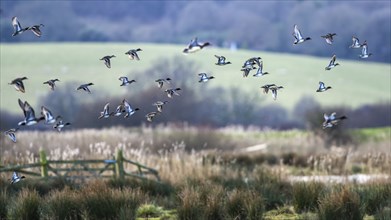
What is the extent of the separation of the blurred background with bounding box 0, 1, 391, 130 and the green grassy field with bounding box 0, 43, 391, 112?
9.6 inches

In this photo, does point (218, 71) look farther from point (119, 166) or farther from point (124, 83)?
point (124, 83)

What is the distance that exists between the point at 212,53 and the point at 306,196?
71.4 meters

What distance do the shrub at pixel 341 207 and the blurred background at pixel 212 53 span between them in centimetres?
1265

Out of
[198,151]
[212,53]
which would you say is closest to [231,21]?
[212,53]

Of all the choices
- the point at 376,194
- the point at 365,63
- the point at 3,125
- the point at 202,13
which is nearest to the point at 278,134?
the point at 3,125

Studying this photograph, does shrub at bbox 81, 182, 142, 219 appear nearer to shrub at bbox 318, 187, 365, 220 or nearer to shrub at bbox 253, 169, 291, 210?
shrub at bbox 253, 169, 291, 210

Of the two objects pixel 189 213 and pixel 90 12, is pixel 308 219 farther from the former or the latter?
pixel 90 12

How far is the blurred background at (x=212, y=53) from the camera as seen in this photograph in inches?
1711

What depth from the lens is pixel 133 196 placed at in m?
12.4

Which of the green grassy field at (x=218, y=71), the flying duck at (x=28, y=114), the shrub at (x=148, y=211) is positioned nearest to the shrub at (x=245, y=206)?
the shrub at (x=148, y=211)

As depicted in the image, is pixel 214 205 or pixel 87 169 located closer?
pixel 214 205

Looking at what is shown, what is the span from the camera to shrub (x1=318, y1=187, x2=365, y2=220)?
11.5 meters

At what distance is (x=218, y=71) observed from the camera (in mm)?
→ 73250

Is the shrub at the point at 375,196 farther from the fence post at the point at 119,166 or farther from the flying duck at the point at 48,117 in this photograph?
the flying duck at the point at 48,117
